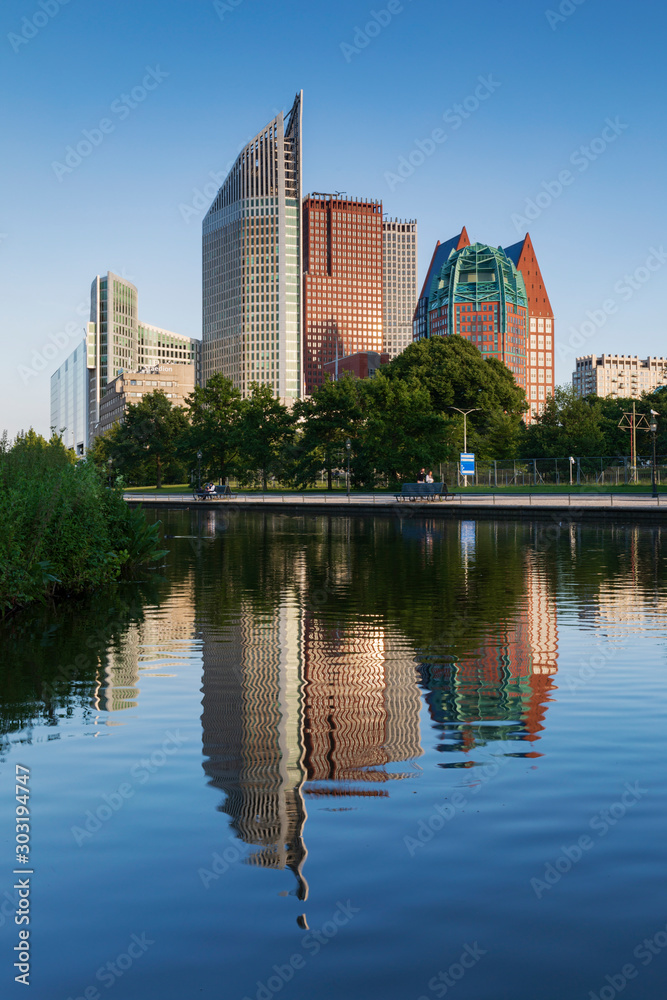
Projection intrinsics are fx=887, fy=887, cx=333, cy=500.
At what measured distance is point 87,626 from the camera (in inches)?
486

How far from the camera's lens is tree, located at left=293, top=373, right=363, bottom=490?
74438 mm

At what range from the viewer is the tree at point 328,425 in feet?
244

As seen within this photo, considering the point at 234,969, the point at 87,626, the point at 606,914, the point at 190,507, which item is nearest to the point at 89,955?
the point at 234,969

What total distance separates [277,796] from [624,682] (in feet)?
14.3

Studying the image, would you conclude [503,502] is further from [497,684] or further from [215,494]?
[497,684]

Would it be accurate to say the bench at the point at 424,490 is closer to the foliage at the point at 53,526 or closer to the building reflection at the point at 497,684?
the foliage at the point at 53,526
